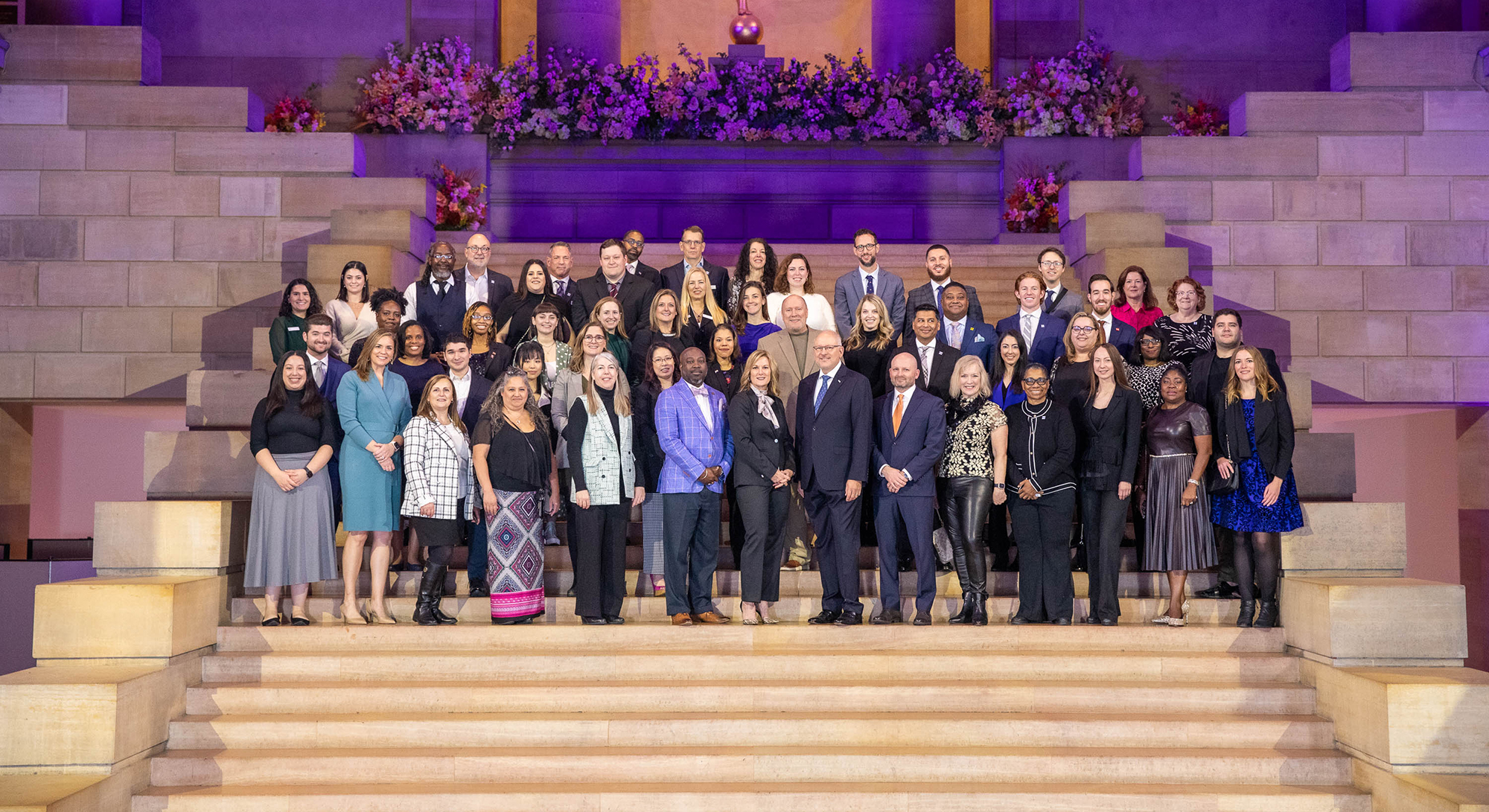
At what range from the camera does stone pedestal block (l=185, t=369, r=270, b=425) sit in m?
8.43

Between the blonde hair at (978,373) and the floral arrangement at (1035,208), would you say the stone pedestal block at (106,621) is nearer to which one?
the blonde hair at (978,373)

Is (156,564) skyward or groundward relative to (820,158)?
groundward

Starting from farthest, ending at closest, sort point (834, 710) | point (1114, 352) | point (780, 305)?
point (780, 305) < point (1114, 352) < point (834, 710)

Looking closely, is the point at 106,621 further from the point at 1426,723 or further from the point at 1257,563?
the point at 1426,723

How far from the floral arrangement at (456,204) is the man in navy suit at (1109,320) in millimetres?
6630

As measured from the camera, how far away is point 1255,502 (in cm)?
720

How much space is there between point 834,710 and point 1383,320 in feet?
24.9

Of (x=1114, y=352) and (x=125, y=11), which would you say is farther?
(x=125, y=11)

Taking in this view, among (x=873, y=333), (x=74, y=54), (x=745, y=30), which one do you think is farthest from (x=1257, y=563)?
(x=74, y=54)

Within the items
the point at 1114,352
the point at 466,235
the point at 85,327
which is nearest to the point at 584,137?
the point at 466,235

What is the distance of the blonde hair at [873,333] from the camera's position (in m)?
8.10

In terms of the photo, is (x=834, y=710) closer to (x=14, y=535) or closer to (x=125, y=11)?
(x=14, y=535)

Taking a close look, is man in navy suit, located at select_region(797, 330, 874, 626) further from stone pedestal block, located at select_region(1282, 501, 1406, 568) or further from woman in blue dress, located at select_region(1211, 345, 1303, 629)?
stone pedestal block, located at select_region(1282, 501, 1406, 568)

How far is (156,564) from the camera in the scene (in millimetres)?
7516
